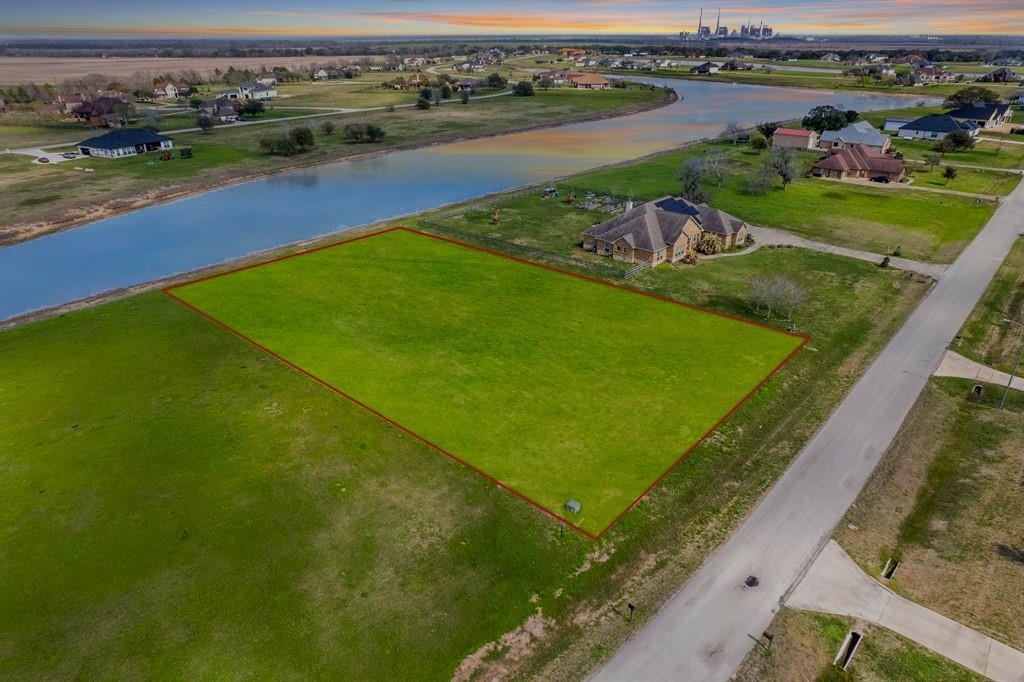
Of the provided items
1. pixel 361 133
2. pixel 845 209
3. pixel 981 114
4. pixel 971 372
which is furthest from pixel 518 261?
pixel 981 114

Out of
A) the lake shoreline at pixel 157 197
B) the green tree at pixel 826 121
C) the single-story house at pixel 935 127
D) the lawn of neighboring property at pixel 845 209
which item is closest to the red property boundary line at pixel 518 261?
the lawn of neighboring property at pixel 845 209

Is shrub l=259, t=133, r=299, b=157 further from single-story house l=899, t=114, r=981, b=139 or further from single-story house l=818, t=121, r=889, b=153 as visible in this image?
single-story house l=899, t=114, r=981, b=139

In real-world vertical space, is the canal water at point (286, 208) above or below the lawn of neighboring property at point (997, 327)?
above

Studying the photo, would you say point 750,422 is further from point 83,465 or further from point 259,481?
point 83,465

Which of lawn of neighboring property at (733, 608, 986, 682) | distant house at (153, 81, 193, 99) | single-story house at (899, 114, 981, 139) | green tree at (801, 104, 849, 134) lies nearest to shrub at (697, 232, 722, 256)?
lawn of neighboring property at (733, 608, 986, 682)

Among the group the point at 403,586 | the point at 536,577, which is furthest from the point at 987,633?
the point at 403,586

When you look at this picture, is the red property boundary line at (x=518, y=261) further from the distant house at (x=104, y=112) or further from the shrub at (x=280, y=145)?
the distant house at (x=104, y=112)
